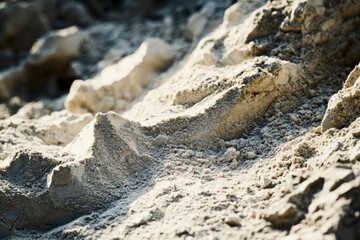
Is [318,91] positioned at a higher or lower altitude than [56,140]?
lower

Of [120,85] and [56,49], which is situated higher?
[56,49]

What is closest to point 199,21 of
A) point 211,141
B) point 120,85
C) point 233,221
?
point 120,85

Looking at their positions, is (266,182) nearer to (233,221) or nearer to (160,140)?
(233,221)

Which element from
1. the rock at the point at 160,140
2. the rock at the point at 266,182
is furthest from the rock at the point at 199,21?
the rock at the point at 266,182

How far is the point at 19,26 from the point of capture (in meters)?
2.33

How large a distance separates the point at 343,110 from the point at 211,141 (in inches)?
13.0

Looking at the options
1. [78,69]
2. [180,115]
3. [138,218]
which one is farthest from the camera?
[78,69]

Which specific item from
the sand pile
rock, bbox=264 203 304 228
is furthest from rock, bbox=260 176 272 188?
rock, bbox=264 203 304 228

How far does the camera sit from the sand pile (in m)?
1.12

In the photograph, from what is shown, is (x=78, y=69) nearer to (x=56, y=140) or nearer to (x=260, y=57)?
(x=56, y=140)

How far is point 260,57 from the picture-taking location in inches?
59.6

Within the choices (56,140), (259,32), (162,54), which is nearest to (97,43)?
(162,54)

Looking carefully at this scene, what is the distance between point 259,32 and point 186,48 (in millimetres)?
399

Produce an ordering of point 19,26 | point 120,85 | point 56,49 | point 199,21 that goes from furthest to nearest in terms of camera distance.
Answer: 1. point 19,26
2. point 56,49
3. point 199,21
4. point 120,85
